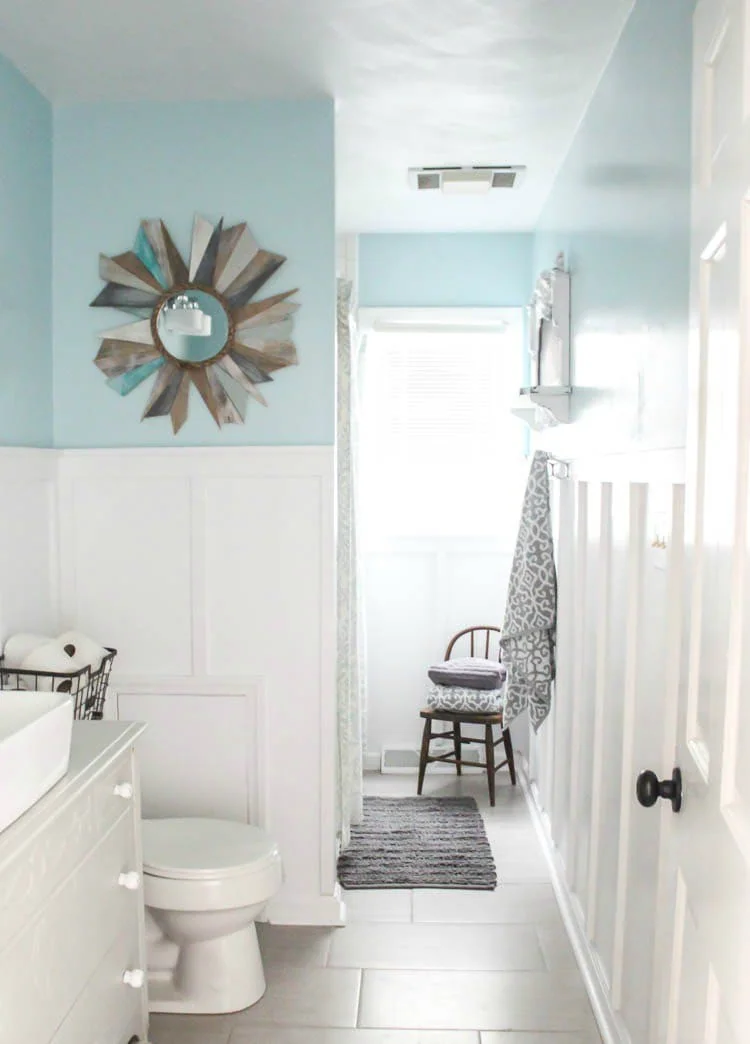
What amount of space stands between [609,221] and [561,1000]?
211 cm

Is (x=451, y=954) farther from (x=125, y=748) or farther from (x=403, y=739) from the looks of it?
(x=403, y=739)

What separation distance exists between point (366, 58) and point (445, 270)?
195cm

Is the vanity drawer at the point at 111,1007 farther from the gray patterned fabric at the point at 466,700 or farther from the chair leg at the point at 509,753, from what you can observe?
the chair leg at the point at 509,753

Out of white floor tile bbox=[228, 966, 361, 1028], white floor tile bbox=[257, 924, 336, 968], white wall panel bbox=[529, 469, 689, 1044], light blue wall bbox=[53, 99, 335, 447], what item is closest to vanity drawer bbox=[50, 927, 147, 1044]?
white floor tile bbox=[228, 966, 361, 1028]

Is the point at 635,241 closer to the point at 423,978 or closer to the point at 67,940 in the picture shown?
the point at 67,940

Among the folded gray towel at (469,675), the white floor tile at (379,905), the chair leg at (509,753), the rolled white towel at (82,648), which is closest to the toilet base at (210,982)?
the white floor tile at (379,905)

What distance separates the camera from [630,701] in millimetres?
2252

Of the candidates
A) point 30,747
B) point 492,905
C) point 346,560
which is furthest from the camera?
point 346,560

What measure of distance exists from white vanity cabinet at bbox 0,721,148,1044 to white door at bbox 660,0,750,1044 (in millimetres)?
1028

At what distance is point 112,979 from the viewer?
6.81 feet

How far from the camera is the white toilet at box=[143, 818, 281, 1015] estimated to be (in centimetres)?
248

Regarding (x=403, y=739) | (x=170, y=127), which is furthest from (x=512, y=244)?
(x=403, y=739)

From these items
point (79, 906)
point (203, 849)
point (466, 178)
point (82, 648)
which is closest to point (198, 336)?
point (82, 648)

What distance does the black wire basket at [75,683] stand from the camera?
2564mm
